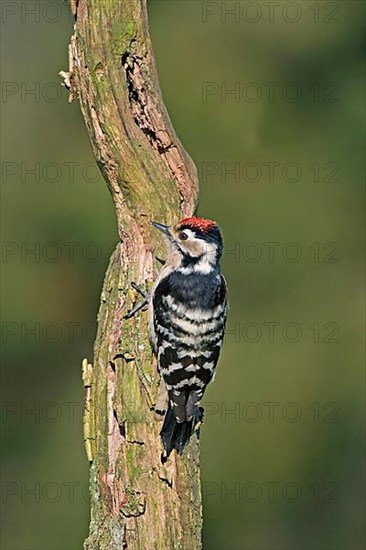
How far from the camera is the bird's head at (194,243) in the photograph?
17.1ft

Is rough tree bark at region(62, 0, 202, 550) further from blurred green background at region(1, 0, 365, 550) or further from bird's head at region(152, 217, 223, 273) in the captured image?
blurred green background at region(1, 0, 365, 550)

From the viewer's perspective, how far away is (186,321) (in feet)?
17.3

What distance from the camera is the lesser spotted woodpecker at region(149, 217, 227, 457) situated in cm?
508

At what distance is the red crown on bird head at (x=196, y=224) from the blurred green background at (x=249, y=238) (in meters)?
3.75

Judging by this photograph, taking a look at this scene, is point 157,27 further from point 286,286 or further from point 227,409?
point 227,409

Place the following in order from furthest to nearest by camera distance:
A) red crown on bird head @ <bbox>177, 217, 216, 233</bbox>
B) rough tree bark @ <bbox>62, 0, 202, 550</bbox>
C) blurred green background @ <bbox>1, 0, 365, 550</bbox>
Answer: blurred green background @ <bbox>1, 0, 365, 550</bbox> → red crown on bird head @ <bbox>177, 217, 216, 233</bbox> → rough tree bark @ <bbox>62, 0, 202, 550</bbox>

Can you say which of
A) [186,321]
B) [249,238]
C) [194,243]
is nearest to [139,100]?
[194,243]

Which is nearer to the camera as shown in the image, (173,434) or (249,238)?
(173,434)

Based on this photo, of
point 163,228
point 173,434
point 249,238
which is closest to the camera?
point 173,434

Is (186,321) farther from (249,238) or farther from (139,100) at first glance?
(249,238)

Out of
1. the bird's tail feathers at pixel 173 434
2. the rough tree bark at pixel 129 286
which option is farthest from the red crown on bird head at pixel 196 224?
the bird's tail feathers at pixel 173 434

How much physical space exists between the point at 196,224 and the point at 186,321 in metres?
0.44

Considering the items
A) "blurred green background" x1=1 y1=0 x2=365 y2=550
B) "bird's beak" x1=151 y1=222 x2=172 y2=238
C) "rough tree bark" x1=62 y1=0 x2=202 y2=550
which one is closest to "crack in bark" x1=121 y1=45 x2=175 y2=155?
"rough tree bark" x1=62 y1=0 x2=202 y2=550

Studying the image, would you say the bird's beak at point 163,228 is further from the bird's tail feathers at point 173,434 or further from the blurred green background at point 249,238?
the blurred green background at point 249,238
